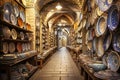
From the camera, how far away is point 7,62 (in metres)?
3.67

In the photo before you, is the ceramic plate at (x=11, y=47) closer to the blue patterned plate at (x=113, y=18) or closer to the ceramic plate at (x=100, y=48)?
the ceramic plate at (x=100, y=48)

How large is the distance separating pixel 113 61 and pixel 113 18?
2.60 feet

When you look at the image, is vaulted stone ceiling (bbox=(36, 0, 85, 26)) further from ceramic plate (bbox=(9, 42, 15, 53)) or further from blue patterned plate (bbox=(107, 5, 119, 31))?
blue patterned plate (bbox=(107, 5, 119, 31))

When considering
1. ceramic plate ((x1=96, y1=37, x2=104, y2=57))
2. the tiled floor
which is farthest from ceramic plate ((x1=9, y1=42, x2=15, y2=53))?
ceramic plate ((x1=96, y1=37, x2=104, y2=57))

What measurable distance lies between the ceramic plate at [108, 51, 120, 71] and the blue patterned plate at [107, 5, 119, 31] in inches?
18.6

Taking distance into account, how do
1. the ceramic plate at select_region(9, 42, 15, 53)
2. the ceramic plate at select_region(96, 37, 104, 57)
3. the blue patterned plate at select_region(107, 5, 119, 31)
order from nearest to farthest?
the blue patterned plate at select_region(107, 5, 119, 31) → the ceramic plate at select_region(96, 37, 104, 57) → the ceramic plate at select_region(9, 42, 15, 53)

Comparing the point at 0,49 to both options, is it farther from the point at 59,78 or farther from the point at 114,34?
the point at 114,34

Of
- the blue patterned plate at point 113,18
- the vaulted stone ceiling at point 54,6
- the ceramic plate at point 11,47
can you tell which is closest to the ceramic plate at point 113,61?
the blue patterned plate at point 113,18

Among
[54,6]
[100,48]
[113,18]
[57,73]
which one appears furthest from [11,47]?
[54,6]

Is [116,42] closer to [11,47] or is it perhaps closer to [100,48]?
[100,48]

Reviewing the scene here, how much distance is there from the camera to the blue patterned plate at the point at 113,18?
2.70 metres

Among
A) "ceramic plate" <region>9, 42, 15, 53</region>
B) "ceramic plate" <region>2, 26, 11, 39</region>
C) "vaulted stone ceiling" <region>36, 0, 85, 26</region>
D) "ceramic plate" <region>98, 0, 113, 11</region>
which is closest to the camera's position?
"ceramic plate" <region>98, 0, 113, 11</region>

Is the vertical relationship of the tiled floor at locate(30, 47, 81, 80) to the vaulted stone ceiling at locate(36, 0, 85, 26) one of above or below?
below

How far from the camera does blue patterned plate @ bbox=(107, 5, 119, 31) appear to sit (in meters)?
2.70
